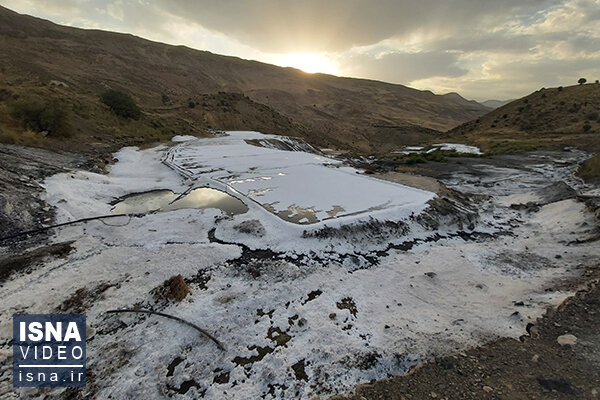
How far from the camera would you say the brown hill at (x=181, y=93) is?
22.6 metres

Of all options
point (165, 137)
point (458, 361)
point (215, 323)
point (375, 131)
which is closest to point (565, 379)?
point (458, 361)

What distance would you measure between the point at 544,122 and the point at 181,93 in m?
61.3

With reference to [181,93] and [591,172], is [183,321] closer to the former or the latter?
[591,172]

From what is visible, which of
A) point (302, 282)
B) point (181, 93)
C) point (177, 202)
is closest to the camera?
point (302, 282)

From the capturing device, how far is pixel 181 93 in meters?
57.3

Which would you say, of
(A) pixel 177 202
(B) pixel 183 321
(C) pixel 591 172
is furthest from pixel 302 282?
(C) pixel 591 172

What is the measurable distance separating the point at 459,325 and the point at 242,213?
601cm

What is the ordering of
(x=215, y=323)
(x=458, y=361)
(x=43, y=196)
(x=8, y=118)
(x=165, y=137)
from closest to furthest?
(x=458, y=361), (x=215, y=323), (x=43, y=196), (x=8, y=118), (x=165, y=137)

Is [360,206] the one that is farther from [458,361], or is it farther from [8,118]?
[8,118]

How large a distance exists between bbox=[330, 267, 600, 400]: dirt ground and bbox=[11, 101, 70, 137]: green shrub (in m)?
18.4

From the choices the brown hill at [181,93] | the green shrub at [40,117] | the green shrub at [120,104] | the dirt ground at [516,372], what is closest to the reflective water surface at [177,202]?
the dirt ground at [516,372]

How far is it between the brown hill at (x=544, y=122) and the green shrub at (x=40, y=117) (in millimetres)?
30719

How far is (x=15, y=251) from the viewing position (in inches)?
223

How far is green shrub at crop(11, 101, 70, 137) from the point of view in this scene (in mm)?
13820
